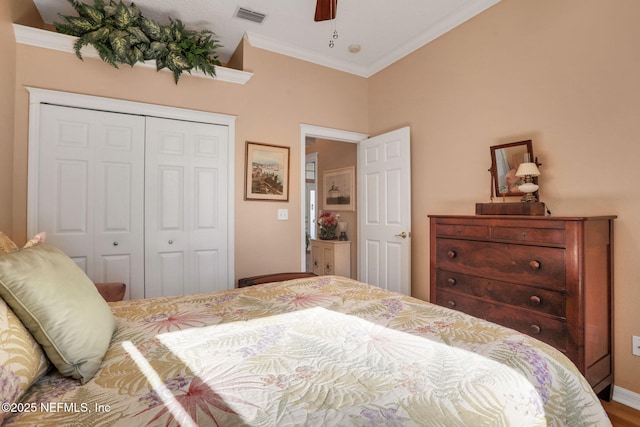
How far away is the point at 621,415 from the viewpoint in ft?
5.89

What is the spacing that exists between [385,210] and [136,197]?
2490 mm

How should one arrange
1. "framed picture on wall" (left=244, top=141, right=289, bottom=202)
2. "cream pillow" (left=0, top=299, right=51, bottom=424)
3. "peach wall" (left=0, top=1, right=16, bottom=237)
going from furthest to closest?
"framed picture on wall" (left=244, top=141, right=289, bottom=202) → "peach wall" (left=0, top=1, right=16, bottom=237) → "cream pillow" (left=0, top=299, right=51, bottom=424)

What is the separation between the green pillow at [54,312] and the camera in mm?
802

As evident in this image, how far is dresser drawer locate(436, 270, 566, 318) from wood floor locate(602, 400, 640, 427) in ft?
2.16

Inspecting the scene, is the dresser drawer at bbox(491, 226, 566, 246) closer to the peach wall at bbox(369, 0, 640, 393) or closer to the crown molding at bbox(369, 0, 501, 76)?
the peach wall at bbox(369, 0, 640, 393)

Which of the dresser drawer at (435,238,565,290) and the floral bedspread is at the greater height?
the dresser drawer at (435,238,565,290)

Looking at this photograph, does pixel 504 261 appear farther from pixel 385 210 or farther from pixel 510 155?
pixel 385 210

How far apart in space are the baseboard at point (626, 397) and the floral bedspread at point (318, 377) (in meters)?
1.39

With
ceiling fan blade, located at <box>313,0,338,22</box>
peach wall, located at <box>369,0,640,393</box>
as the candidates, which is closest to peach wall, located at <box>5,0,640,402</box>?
peach wall, located at <box>369,0,640,393</box>

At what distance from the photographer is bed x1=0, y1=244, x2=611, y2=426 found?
0.67m

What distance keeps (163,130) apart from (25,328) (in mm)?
2404

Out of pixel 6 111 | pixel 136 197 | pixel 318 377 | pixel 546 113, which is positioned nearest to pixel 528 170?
pixel 546 113

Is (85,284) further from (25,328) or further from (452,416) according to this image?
(452,416)

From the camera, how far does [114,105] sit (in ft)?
8.69
